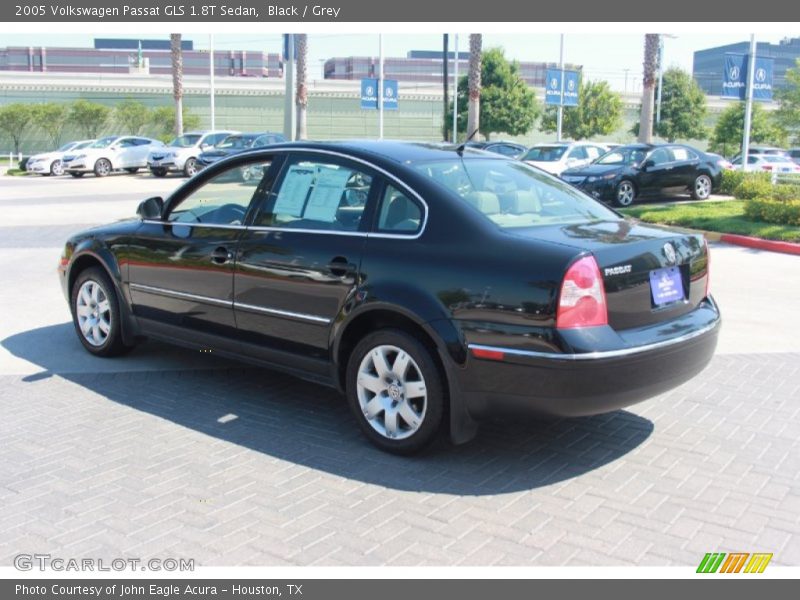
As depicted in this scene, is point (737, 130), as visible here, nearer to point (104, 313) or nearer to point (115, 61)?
point (104, 313)

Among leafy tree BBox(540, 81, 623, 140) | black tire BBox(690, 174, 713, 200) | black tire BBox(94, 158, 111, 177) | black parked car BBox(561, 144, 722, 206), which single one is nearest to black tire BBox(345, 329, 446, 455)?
black parked car BBox(561, 144, 722, 206)

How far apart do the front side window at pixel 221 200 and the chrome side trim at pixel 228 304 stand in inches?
20.4

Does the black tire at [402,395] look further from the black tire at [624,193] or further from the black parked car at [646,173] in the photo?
the black tire at [624,193]

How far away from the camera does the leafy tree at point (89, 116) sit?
181 feet

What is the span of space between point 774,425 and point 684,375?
1093 mm

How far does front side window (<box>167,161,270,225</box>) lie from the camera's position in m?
Result: 5.74

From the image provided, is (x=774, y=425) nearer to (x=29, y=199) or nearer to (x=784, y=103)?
(x=29, y=199)

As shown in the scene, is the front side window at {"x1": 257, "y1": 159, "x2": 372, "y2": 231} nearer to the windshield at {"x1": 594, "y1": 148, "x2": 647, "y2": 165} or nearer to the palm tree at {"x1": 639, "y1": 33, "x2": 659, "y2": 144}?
the windshield at {"x1": 594, "y1": 148, "x2": 647, "y2": 165}

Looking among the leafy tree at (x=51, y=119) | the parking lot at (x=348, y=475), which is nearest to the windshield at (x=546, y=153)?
the parking lot at (x=348, y=475)

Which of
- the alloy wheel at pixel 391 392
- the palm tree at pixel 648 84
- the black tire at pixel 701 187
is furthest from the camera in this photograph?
the palm tree at pixel 648 84

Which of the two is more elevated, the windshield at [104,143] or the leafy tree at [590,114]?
the leafy tree at [590,114]

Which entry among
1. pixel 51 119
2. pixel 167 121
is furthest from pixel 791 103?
pixel 51 119

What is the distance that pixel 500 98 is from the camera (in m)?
53.7

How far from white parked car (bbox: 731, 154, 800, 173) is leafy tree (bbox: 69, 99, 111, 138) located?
40207 mm
